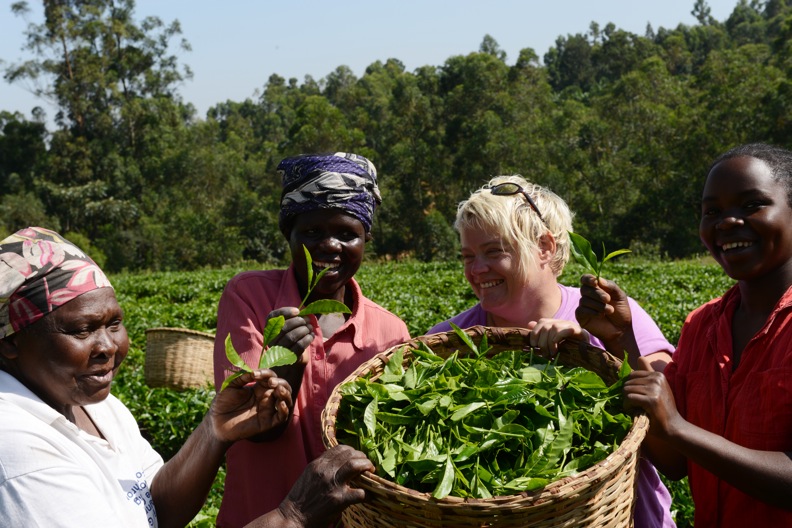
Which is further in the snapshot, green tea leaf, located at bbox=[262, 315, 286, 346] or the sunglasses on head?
the sunglasses on head

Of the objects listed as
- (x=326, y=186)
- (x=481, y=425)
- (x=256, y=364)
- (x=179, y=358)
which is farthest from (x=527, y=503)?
(x=179, y=358)

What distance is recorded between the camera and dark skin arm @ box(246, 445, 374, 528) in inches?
61.3

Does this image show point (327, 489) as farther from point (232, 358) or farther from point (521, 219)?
point (521, 219)

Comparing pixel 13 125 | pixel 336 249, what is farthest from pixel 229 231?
pixel 336 249

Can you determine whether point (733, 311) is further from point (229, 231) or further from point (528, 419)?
point (229, 231)

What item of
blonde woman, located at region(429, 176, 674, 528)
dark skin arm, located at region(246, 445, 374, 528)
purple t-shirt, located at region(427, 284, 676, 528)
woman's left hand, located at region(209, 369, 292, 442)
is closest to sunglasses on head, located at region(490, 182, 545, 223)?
blonde woman, located at region(429, 176, 674, 528)

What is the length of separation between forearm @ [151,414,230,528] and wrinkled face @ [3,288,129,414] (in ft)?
1.04

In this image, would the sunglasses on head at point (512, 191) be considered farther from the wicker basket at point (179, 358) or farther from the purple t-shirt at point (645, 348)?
the wicker basket at point (179, 358)

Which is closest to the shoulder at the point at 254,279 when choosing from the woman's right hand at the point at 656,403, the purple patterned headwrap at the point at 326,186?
the purple patterned headwrap at the point at 326,186

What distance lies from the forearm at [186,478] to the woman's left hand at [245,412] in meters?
0.04

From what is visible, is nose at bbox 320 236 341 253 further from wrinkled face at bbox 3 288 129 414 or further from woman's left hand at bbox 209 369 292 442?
wrinkled face at bbox 3 288 129 414

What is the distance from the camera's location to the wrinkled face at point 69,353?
1.68m

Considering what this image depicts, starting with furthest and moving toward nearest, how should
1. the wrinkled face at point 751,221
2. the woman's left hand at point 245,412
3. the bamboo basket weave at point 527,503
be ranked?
the woman's left hand at point 245,412
the wrinkled face at point 751,221
the bamboo basket weave at point 527,503

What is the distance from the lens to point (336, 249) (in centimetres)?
219
